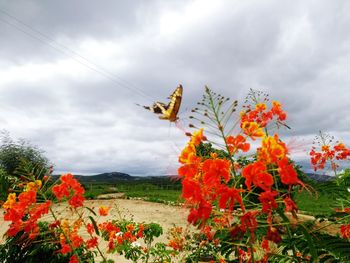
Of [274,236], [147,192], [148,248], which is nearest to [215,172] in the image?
[274,236]

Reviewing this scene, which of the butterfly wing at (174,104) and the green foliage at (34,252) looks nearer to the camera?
the butterfly wing at (174,104)

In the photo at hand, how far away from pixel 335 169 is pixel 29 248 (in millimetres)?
4717

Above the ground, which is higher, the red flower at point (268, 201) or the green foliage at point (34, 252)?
the red flower at point (268, 201)

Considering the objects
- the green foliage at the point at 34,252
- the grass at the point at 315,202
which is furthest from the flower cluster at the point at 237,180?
the green foliage at the point at 34,252

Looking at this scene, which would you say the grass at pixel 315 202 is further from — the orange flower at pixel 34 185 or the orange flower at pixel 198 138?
the orange flower at pixel 34 185

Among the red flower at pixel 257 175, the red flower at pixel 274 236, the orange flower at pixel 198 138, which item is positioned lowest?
the red flower at pixel 274 236

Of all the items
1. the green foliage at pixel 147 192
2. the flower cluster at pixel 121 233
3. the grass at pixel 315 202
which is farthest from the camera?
the green foliage at pixel 147 192

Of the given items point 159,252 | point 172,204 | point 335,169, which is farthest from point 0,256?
point 172,204

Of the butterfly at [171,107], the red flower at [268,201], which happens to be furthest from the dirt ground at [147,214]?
the red flower at [268,201]

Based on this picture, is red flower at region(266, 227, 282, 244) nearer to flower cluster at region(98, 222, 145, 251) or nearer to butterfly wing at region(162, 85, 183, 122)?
butterfly wing at region(162, 85, 183, 122)

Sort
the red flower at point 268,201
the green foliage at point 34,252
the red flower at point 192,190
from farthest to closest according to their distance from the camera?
the green foliage at point 34,252, the red flower at point 192,190, the red flower at point 268,201

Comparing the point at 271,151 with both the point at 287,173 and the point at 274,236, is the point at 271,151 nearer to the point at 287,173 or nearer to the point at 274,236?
the point at 287,173

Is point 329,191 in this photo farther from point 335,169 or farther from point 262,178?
point 335,169

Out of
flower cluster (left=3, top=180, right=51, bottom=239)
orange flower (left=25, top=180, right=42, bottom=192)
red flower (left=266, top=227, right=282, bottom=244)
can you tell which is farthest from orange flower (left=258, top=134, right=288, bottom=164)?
orange flower (left=25, top=180, right=42, bottom=192)
